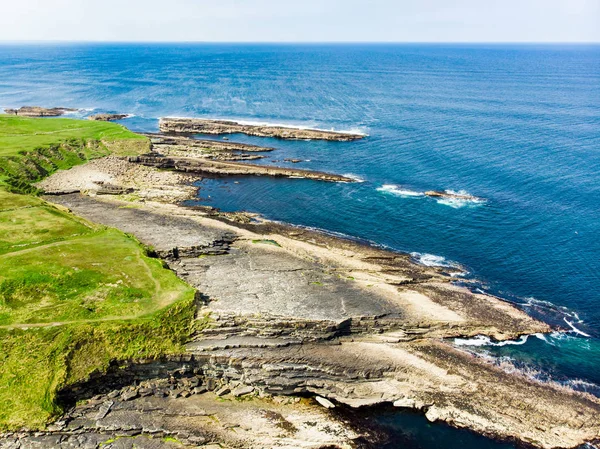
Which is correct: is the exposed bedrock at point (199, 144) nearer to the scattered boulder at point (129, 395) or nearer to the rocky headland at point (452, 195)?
the rocky headland at point (452, 195)

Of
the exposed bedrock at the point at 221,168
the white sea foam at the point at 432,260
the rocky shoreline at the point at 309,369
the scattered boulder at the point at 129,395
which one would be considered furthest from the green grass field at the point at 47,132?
the white sea foam at the point at 432,260

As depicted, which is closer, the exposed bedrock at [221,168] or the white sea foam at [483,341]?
the white sea foam at [483,341]

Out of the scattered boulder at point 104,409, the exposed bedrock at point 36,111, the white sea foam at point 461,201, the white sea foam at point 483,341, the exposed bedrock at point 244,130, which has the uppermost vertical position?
the exposed bedrock at point 36,111

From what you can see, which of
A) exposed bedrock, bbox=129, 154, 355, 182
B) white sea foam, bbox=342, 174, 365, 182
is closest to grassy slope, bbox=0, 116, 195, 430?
exposed bedrock, bbox=129, 154, 355, 182

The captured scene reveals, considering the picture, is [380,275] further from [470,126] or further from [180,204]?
[470,126]

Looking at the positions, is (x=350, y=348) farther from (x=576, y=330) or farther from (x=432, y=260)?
(x=576, y=330)

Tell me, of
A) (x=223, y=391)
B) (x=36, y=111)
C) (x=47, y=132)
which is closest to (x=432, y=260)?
(x=223, y=391)

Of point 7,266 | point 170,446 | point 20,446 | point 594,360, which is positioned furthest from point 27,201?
point 594,360
